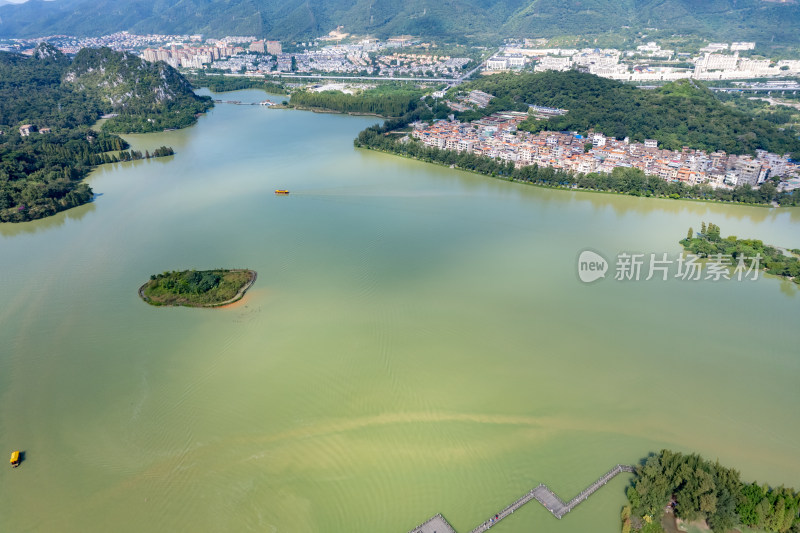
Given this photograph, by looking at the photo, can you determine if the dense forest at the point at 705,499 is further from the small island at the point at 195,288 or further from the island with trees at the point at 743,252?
the small island at the point at 195,288

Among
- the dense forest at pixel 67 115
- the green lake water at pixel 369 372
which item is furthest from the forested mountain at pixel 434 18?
the green lake water at pixel 369 372

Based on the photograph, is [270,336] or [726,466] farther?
[270,336]

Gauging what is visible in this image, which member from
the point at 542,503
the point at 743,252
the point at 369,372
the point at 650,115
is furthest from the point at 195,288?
the point at 650,115

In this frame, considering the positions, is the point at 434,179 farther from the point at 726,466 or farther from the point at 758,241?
the point at 726,466

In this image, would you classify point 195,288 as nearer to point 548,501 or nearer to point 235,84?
point 548,501

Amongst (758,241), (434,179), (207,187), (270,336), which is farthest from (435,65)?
(270,336)

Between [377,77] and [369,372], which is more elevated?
[377,77]

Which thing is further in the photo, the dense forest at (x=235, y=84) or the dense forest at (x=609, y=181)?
the dense forest at (x=235, y=84)
